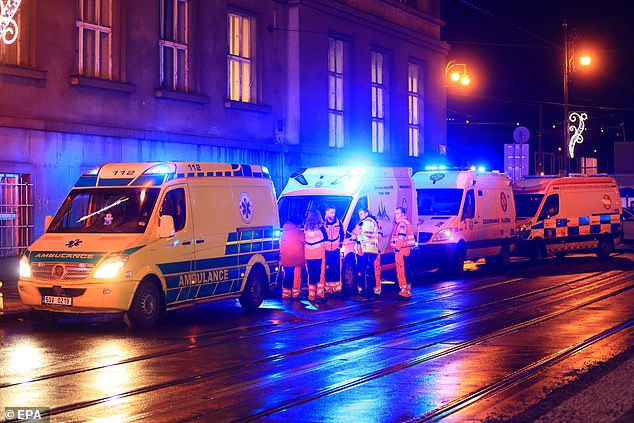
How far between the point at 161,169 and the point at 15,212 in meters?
6.95

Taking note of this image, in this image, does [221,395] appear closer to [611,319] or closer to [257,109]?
[611,319]

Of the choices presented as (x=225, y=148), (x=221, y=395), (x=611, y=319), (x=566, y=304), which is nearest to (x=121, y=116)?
(x=225, y=148)

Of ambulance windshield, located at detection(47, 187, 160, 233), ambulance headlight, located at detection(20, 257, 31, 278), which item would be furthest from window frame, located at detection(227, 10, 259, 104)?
ambulance headlight, located at detection(20, 257, 31, 278)

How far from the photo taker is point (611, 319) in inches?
609

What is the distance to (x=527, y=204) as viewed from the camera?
29797 mm

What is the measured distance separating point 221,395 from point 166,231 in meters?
5.82

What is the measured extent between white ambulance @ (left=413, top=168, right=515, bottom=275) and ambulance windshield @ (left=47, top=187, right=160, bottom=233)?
9.71m

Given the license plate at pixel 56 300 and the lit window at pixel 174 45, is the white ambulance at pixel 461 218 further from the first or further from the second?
the license plate at pixel 56 300

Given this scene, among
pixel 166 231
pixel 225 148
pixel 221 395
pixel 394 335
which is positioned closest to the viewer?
pixel 221 395

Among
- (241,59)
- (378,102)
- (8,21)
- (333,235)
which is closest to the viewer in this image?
(8,21)

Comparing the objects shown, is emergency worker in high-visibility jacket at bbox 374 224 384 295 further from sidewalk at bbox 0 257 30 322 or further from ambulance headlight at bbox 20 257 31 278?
ambulance headlight at bbox 20 257 31 278

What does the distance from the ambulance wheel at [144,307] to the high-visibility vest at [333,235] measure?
→ 15.3 feet

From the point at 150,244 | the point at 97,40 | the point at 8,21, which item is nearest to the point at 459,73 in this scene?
the point at 97,40

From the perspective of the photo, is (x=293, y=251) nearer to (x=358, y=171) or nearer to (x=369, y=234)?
(x=369, y=234)
